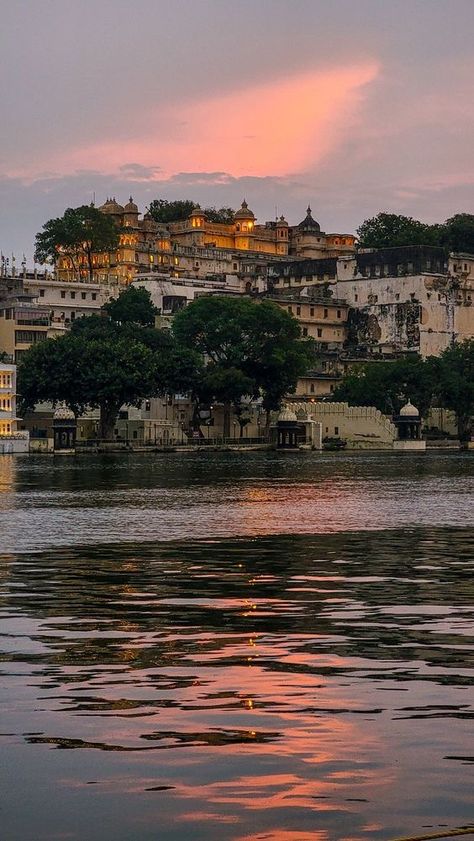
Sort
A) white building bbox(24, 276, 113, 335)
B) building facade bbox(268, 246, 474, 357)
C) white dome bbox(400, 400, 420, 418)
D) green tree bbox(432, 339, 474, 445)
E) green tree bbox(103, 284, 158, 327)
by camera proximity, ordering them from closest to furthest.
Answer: white dome bbox(400, 400, 420, 418) < green tree bbox(432, 339, 474, 445) < green tree bbox(103, 284, 158, 327) < white building bbox(24, 276, 113, 335) < building facade bbox(268, 246, 474, 357)

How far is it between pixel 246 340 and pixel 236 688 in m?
134

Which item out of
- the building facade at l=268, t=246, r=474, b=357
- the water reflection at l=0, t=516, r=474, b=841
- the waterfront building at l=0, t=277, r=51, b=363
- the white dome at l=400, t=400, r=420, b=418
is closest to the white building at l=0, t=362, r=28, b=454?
the waterfront building at l=0, t=277, r=51, b=363

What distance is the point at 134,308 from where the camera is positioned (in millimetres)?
166750

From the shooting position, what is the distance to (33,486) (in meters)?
71.1

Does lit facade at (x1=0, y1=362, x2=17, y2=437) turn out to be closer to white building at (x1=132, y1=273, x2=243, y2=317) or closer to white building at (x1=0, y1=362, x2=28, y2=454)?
white building at (x1=0, y1=362, x2=28, y2=454)

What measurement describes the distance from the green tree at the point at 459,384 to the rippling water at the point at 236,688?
382ft

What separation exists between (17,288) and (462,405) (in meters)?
51.0

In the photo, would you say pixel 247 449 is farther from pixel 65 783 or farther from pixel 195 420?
pixel 65 783

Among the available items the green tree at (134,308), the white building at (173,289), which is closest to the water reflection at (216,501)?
the green tree at (134,308)

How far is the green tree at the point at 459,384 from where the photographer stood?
15212 centimetres

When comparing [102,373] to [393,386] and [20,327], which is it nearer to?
[20,327]

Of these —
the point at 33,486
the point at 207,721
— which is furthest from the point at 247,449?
the point at 207,721

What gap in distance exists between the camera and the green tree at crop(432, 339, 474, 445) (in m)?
152

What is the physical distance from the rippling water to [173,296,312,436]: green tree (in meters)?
110
